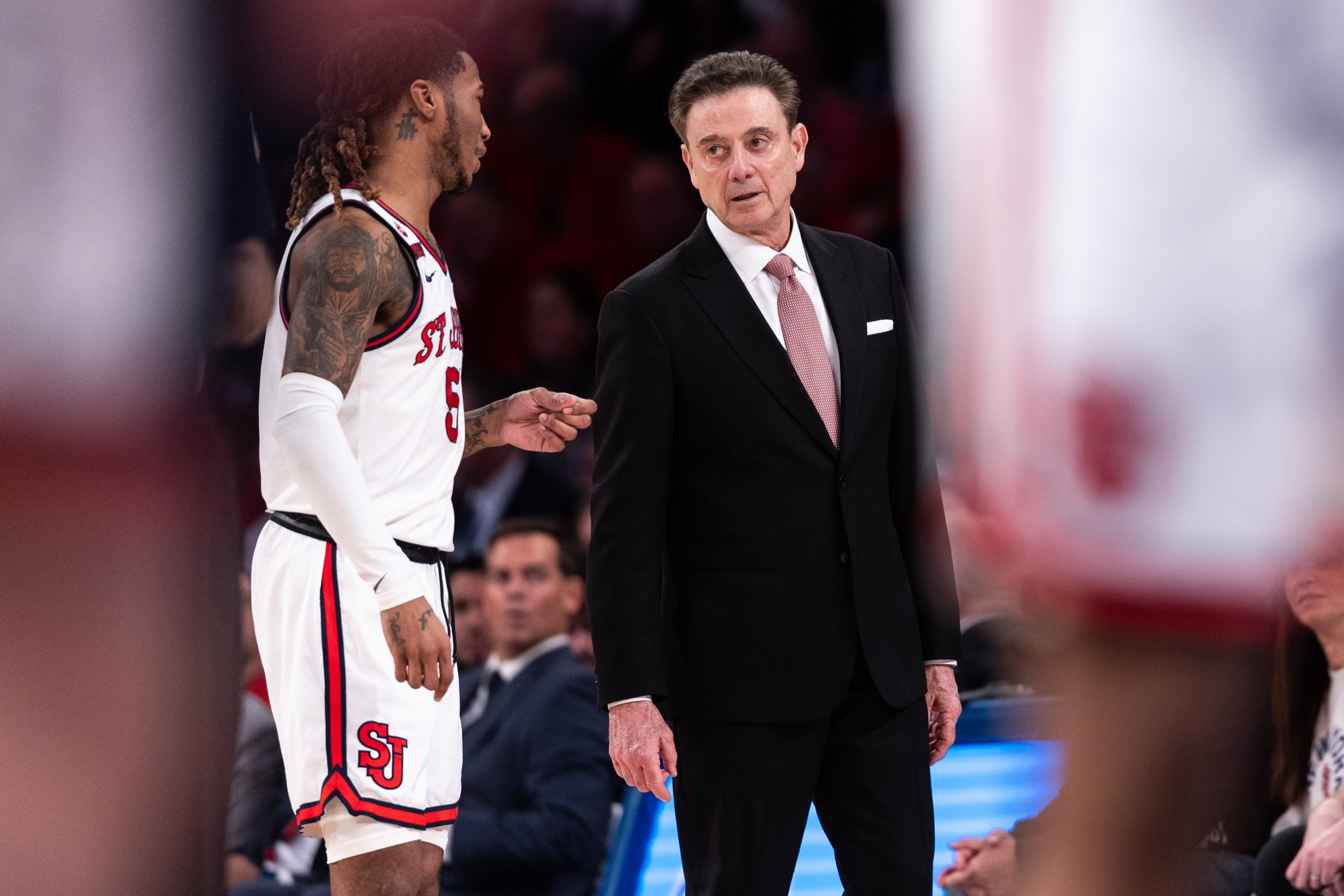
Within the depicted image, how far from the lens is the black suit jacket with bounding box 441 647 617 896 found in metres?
3.27

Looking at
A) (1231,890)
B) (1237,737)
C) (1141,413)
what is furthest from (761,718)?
(1231,890)

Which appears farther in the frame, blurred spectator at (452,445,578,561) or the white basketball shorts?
blurred spectator at (452,445,578,561)

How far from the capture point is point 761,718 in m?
1.82

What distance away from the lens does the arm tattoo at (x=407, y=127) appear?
2.22 m

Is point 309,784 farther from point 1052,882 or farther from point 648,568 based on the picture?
point 1052,882

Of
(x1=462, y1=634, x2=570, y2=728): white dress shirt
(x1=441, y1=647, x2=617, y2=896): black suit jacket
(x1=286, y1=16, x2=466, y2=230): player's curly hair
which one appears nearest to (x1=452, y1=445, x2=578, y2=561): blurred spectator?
(x1=462, y1=634, x2=570, y2=728): white dress shirt

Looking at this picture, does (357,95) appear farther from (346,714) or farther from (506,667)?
(506,667)

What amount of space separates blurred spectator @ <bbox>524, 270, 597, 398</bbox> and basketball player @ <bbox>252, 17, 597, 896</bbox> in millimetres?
1529

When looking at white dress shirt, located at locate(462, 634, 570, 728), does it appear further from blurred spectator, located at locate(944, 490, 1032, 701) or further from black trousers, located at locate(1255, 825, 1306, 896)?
black trousers, located at locate(1255, 825, 1306, 896)

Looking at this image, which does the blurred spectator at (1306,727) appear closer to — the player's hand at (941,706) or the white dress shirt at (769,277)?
the player's hand at (941,706)

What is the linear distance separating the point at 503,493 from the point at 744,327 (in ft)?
6.67

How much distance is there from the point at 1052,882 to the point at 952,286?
0.60 m

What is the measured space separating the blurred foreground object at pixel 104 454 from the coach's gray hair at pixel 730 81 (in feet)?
5.15

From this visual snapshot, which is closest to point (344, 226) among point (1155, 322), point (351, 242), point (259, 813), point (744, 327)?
point (351, 242)
